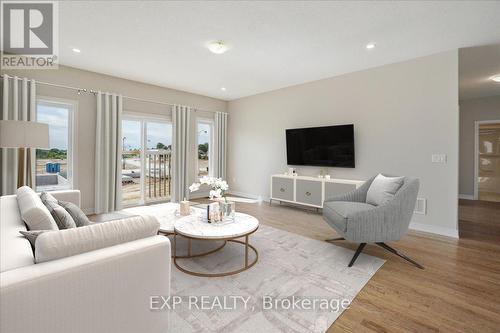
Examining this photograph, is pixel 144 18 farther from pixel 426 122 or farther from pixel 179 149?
pixel 426 122

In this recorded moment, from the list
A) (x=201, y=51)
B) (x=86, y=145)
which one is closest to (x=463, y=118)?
(x=201, y=51)

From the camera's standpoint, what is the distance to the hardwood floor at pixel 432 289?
5.34ft

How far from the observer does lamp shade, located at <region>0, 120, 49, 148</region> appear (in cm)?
271

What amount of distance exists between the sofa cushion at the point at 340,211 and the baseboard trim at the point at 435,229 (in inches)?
54.5

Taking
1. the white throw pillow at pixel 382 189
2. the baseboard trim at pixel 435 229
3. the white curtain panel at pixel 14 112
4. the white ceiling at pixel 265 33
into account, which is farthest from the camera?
the white curtain panel at pixel 14 112

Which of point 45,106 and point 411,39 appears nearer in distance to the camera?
point 411,39

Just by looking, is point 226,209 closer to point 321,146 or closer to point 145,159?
point 321,146

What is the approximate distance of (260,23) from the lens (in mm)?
2676

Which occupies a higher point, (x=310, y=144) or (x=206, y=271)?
(x=310, y=144)

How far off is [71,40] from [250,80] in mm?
2861

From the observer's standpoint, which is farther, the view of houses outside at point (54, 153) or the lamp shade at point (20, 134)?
the view of houses outside at point (54, 153)

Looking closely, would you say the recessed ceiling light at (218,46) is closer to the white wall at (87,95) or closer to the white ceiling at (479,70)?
the white wall at (87,95)

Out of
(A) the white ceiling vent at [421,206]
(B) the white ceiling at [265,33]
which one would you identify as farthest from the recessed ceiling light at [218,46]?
(A) the white ceiling vent at [421,206]
